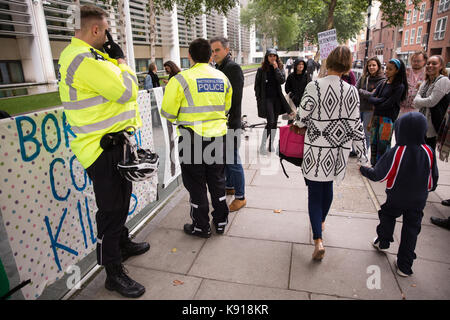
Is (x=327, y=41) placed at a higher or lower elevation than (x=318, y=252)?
higher

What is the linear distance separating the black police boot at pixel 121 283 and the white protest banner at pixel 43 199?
396 millimetres

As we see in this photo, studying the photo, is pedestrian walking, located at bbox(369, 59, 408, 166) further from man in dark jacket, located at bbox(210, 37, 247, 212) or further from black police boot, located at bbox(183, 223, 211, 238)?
black police boot, located at bbox(183, 223, 211, 238)

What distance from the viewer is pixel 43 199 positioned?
7.73 ft

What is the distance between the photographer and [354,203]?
4.27 m

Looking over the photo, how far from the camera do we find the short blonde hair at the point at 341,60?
266 cm

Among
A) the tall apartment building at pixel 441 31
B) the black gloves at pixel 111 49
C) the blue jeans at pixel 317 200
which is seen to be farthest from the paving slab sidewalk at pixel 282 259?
the tall apartment building at pixel 441 31

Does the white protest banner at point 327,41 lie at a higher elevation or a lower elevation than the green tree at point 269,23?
lower

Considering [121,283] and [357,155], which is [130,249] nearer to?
[121,283]

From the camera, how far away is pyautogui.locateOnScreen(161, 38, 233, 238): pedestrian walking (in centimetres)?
298

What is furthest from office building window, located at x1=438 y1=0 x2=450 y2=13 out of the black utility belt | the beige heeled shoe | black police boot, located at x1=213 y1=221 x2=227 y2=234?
the black utility belt

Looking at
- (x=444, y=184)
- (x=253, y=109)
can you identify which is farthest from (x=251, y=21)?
(x=444, y=184)

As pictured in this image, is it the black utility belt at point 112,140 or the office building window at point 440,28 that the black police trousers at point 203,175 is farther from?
the office building window at point 440,28

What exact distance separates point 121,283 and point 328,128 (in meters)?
2.33

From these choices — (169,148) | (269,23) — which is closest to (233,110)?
(169,148)
